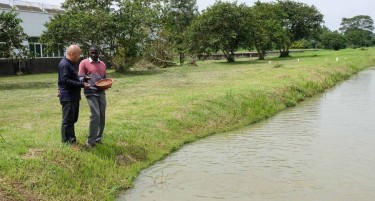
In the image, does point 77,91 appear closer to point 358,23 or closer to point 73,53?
point 73,53

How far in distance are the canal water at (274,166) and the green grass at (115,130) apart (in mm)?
493

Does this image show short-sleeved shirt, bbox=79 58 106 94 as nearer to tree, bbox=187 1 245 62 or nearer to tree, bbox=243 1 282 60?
tree, bbox=187 1 245 62

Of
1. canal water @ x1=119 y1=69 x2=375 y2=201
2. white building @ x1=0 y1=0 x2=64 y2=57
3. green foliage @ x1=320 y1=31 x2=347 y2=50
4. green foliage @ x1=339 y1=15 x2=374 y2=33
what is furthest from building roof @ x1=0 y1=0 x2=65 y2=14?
green foliage @ x1=339 y1=15 x2=374 y2=33

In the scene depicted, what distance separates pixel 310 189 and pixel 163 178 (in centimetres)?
279

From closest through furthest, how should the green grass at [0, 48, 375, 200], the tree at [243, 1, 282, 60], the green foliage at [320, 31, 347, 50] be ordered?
the green grass at [0, 48, 375, 200] → the tree at [243, 1, 282, 60] → the green foliage at [320, 31, 347, 50]

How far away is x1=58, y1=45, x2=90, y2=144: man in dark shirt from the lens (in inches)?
318

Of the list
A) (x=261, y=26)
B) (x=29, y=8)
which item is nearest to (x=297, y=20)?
(x=261, y=26)

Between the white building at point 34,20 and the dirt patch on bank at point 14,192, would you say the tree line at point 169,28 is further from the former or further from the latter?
the dirt patch on bank at point 14,192

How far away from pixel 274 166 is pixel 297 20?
179 feet

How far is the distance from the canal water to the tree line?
Answer: 1653 centimetres

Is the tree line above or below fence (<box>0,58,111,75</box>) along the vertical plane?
above

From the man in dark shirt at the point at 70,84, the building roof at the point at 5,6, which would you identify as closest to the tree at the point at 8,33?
the building roof at the point at 5,6

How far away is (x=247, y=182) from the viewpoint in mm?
8602

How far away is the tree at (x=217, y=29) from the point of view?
44250mm
